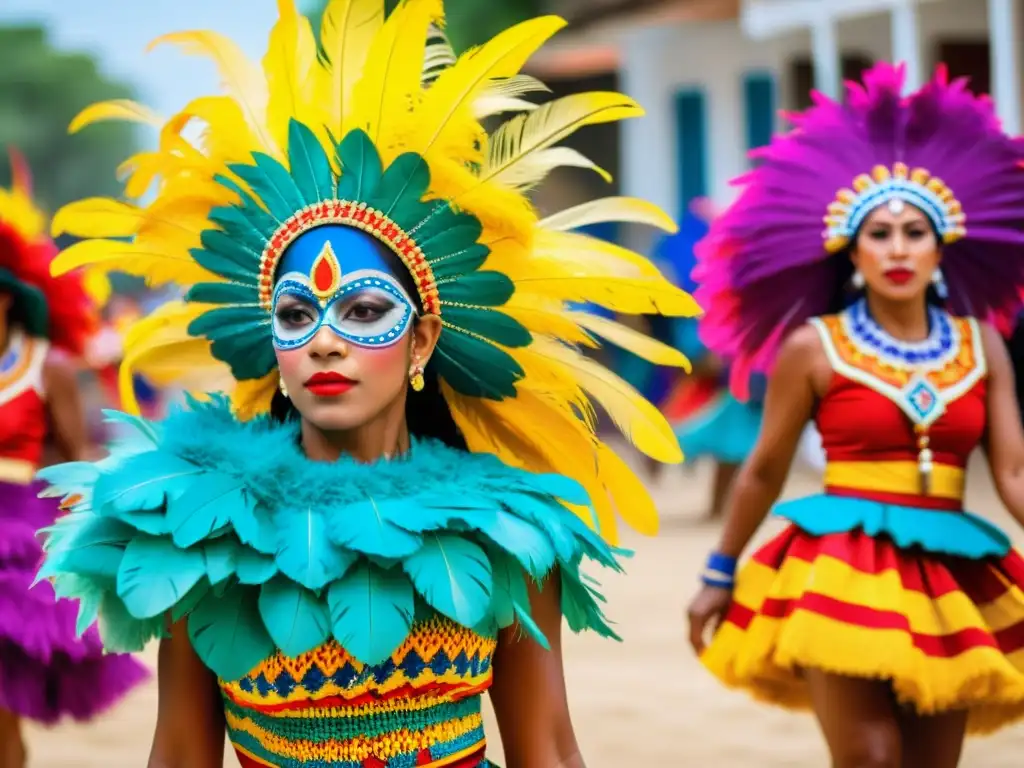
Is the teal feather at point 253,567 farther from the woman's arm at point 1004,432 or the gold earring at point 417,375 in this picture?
the woman's arm at point 1004,432

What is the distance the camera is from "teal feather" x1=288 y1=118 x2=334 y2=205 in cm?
347

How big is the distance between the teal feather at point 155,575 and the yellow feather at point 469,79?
35.7 inches

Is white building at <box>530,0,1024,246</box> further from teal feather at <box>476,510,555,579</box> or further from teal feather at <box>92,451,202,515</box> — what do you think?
teal feather at <box>92,451,202,515</box>

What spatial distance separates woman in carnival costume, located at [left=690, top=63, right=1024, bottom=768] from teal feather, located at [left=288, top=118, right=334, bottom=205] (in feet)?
6.79

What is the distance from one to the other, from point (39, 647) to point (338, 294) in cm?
284

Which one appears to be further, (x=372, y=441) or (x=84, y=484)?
(x=372, y=441)

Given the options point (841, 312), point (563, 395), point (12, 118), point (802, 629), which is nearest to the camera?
point (563, 395)

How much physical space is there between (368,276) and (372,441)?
1.03 ft

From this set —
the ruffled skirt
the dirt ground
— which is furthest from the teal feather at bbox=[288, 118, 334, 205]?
the dirt ground

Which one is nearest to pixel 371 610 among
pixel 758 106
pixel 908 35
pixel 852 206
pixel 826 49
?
pixel 852 206

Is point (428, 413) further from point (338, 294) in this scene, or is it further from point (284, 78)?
point (284, 78)

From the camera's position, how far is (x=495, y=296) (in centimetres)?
356

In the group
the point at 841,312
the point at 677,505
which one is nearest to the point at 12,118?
the point at 677,505

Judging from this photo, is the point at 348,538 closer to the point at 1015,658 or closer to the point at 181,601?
the point at 181,601
